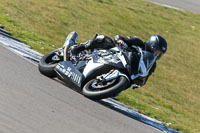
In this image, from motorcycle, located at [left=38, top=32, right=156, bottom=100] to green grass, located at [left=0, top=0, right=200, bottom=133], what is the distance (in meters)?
1.78

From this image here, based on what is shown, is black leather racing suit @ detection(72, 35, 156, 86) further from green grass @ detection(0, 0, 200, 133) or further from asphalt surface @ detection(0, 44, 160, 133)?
green grass @ detection(0, 0, 200, 133)

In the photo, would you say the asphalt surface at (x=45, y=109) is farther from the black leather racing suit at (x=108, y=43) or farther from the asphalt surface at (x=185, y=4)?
the asphalt surface at (x=185, y=4)

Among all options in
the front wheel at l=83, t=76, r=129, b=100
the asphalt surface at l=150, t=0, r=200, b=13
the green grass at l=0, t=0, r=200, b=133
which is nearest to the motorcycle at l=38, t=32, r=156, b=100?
the front wheel at l=83, t=76, r=129, b=100

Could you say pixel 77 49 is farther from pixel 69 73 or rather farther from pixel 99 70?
pixel 99 70

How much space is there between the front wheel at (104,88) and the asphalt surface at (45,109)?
0.46 ft

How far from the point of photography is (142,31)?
19016mm

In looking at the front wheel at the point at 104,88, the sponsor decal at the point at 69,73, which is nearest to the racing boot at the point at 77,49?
the sponsor decal at the point at 69,73

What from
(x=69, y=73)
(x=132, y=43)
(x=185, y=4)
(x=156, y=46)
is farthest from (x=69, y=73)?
(x=185, y=4)

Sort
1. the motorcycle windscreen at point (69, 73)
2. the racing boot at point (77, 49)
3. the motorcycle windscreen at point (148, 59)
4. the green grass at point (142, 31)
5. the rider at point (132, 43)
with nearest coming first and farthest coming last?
the motorcycle windscreen at point (69, 73), the motorcycle windscreen at point (148, 59), the rider at point (132, 43), the racing boot at point (77, 49), the green grass at point (142, 31)

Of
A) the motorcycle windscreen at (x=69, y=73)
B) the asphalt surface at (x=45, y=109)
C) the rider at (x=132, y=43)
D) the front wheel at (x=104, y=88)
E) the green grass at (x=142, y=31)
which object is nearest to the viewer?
the asphalt surface at (x=45, y=109)

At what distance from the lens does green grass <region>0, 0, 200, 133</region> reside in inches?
420

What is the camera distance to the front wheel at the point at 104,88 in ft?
→ 20.7

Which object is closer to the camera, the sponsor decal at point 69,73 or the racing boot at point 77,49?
the sponsor decal at point 69,73

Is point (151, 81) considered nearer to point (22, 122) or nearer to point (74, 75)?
point (74, 75)
